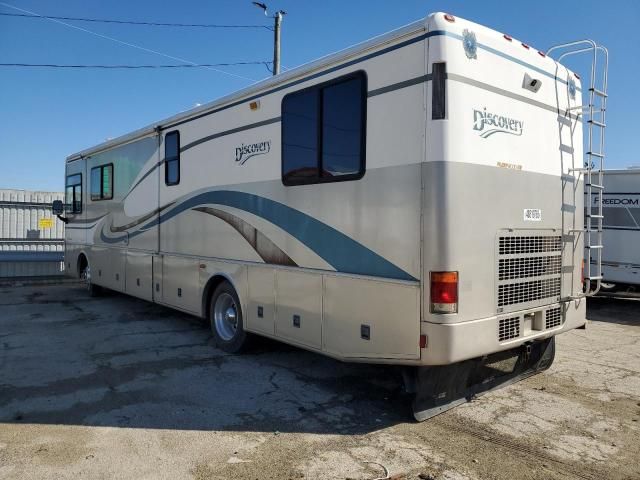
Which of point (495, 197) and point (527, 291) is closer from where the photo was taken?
point (495, 197)

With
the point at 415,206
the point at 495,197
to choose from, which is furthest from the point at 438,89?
the point at 495,197

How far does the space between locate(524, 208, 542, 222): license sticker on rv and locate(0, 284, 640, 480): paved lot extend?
5.80ft

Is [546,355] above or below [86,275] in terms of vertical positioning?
below

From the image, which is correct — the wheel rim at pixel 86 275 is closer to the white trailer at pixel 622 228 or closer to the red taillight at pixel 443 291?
the red taillight at pixel 443 291

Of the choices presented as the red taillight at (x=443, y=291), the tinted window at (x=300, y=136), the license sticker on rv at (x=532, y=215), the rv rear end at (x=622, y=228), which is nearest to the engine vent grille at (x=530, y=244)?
the license sticker on rv at (x=532, y=215)

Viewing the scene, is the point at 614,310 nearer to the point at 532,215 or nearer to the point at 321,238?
the point at 532,215

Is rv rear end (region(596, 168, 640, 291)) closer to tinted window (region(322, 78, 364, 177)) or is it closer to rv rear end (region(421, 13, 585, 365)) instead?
rv rear end (region(421, 13, 585, 365))

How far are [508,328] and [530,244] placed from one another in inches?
32.3

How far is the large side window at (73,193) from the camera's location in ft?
37.9

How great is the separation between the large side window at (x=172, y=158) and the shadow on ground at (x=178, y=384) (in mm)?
2372

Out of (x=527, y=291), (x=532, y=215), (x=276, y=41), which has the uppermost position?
(x=276, y=41)

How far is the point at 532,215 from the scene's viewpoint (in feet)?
15.6

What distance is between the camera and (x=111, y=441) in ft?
13.4

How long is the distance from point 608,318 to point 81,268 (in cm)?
1133
